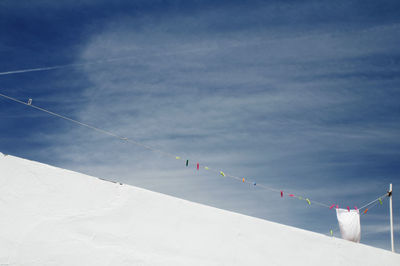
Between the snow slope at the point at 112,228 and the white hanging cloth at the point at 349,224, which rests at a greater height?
the white hanging cloth at the point at 349,224

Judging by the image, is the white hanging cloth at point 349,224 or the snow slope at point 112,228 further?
the white hanging cloth at point 349,224

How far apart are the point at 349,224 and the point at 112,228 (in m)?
3.60

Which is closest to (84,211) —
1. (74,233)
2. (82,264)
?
(74,233)

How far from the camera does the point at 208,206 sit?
4.12 meters

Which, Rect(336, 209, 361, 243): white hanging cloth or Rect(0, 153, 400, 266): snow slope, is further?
Rect(336, 209, 361, 243): white hanging cloth

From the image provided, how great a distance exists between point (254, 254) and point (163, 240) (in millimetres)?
1115

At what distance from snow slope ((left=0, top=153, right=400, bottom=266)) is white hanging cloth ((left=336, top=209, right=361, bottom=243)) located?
1.17 m

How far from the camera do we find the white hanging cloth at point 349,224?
5.46 metres

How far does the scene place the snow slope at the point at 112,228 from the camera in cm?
296

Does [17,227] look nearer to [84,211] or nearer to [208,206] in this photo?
[84,211]

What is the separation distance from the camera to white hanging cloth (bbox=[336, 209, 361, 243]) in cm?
546

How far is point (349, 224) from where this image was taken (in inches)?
219

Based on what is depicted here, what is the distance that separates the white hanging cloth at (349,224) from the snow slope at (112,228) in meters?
1.17

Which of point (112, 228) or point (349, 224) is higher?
point (349, 224)
